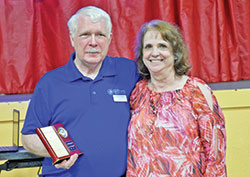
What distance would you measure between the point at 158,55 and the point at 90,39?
38cm

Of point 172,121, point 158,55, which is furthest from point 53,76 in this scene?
point 172,121

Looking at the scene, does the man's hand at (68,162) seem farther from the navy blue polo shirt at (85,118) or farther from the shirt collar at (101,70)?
the shirt collar at (101,70)

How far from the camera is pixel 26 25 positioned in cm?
237

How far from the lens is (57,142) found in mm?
1300

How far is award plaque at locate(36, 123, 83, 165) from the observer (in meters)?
1.26

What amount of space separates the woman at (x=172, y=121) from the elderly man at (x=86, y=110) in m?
0.09

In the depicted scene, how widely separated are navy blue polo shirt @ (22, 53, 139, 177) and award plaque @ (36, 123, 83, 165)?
0.07 metres

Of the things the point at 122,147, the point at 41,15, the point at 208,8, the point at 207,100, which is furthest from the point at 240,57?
the point at 41,15

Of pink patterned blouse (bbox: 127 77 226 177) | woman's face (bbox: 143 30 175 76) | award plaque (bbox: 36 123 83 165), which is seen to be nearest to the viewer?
award plaque (bbox: 36 123 83 165)

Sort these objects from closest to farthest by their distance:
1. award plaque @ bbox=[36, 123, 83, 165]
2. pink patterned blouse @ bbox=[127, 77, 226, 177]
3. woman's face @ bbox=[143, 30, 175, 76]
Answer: award plaque @ bbox=[36, 123, 83, 165] → pink patterned blouse @ bbox=[127, 77, 226, 177] → woman's face @ bbox=[143, 30, 175, 76]

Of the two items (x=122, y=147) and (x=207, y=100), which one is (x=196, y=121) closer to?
(x=207, y=100)

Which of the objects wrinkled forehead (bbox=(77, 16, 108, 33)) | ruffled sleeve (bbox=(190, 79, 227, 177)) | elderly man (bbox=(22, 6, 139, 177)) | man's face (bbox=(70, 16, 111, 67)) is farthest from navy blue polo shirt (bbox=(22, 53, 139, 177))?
ruffled sleeve (bbox=(190, 79, 227, 177))

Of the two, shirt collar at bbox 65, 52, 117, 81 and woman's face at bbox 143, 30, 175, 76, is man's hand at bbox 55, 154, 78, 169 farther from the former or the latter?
woman's face at bbox 143, 30, 175, 76

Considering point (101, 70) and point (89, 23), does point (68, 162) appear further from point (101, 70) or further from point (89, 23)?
point (89, 23)
